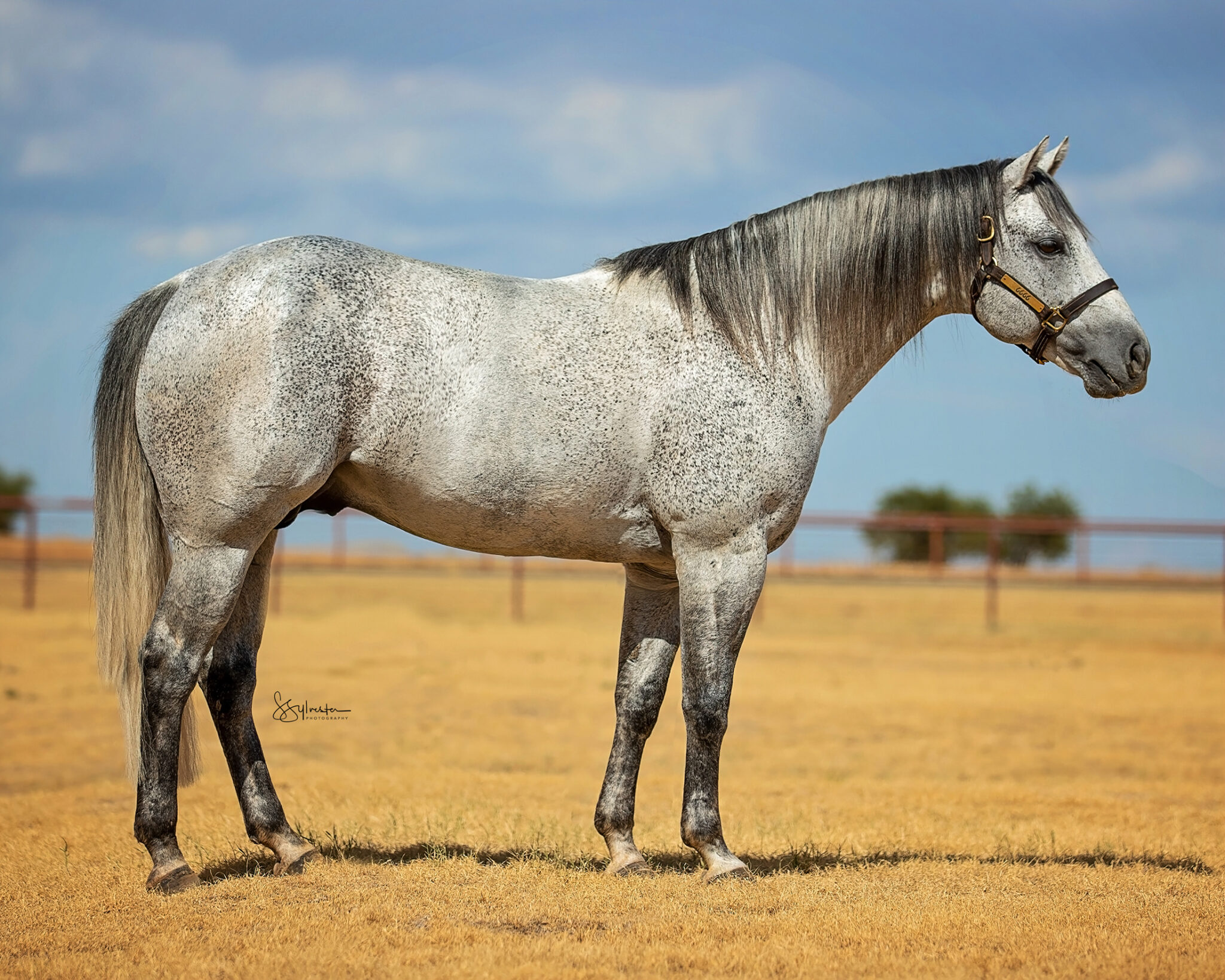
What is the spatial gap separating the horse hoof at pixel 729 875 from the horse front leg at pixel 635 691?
0.96 feet

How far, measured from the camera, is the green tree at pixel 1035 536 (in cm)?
4147

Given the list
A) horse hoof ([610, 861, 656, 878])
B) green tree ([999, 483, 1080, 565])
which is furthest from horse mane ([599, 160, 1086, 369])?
green tree ([999, 483, 1080, 565])

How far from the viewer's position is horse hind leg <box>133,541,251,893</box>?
406 centimetres

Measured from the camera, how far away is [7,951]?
3.40 meters

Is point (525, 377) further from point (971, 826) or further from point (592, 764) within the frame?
point (592, 764)

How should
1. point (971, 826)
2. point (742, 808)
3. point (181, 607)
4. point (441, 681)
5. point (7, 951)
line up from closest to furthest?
point (7, 951) < point (181, 607) < point (971, 826) < point (742, 808) < point (441, 681)

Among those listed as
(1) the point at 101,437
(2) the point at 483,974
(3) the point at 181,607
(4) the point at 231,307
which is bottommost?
(2) the point at 483,974

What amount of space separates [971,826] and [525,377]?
12.3 ft

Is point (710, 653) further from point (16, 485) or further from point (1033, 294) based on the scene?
point (16, 485)

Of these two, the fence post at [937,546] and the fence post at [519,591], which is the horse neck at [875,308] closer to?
the fence post at [519,591]

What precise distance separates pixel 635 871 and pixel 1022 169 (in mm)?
3096

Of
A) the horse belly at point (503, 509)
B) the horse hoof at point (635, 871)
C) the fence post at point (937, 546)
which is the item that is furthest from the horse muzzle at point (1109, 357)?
the fence post at point (937, 546)

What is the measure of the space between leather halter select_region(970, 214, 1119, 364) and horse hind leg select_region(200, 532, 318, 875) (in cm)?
296

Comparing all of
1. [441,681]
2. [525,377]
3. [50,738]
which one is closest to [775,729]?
[441,681]
